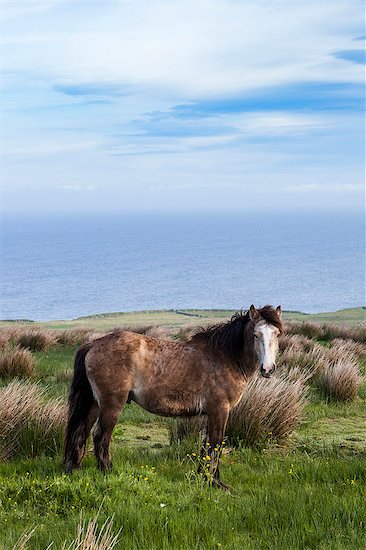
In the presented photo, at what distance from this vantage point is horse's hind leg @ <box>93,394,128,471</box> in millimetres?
6828

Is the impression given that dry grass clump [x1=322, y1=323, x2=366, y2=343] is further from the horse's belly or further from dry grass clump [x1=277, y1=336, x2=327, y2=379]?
the horse's belly

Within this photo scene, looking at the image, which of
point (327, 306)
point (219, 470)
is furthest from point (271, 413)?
point (327, 306)

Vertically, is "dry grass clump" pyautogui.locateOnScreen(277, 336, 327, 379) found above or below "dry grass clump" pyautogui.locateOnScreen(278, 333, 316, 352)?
above

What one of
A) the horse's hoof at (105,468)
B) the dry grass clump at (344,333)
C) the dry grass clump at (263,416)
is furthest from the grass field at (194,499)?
the dry grass clump at (344,333)

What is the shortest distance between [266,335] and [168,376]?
1.13 metres

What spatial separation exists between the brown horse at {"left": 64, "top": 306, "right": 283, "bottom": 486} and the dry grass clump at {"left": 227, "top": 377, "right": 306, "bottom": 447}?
1.40 m

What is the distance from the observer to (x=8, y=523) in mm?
5664

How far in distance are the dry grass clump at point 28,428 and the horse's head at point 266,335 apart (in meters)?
2.83

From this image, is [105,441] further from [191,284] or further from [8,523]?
[191,284]

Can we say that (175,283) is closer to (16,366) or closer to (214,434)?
(16,366)

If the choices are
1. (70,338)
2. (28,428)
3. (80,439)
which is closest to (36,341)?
(70,338)

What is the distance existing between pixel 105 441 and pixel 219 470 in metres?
1.30

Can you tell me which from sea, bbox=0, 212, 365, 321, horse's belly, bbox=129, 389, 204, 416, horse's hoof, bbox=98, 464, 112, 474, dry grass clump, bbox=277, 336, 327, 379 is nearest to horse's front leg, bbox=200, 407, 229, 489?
horse's belly, bbox=129, 389, 204, 416

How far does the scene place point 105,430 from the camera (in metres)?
6.88
